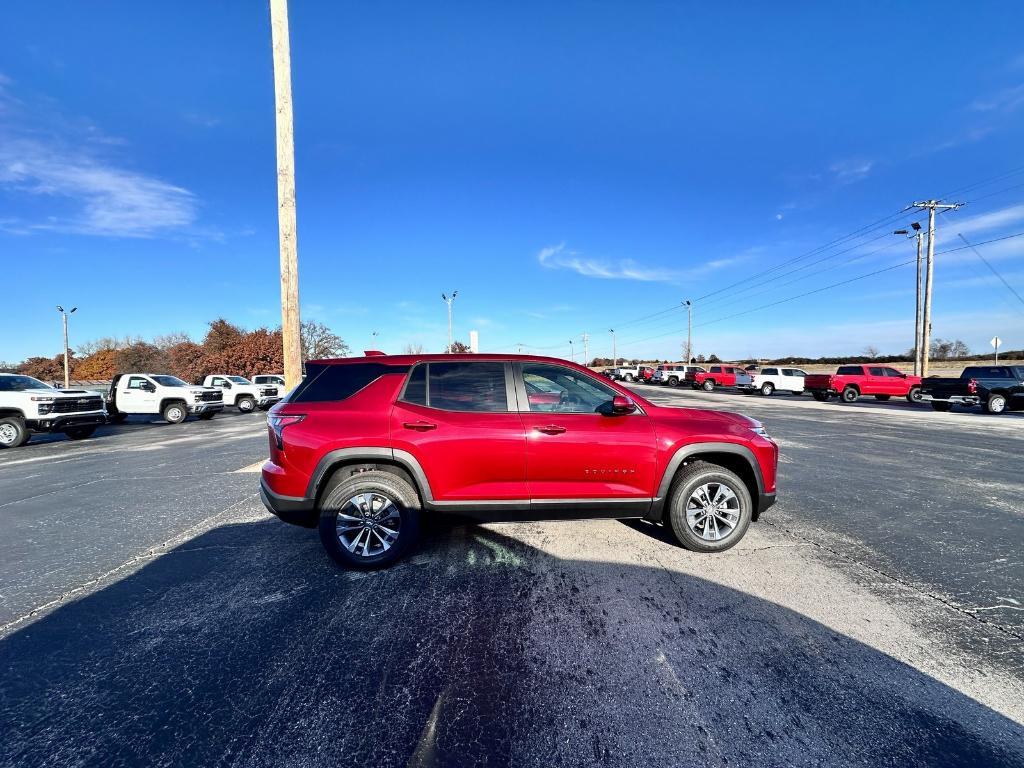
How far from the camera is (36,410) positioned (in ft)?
33.3

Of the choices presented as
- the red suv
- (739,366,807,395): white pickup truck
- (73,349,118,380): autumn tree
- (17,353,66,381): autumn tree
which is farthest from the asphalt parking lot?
(17,353,66,381): autumn tree

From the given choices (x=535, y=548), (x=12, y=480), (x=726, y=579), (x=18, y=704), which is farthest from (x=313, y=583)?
(x=12, y=480)

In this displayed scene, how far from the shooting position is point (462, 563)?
11.2 ft

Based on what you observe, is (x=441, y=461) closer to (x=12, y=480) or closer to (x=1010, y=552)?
(x=1010, y=552)

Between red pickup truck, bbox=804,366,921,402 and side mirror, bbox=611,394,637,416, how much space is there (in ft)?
77.7

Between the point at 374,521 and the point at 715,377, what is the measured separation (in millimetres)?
31539

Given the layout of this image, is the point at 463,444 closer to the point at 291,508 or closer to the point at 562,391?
the point at 562,391

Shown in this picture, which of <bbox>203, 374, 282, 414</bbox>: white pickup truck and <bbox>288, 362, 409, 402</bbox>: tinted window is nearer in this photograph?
<bbox>288, 362, 409, 402</bbox>: tinted window

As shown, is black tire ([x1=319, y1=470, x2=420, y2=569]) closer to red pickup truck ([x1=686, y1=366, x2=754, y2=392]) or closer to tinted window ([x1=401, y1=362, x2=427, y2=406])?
tinted window ([x1=401, y1=362, x2=427, y2=406])

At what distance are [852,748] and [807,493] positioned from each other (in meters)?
4.31

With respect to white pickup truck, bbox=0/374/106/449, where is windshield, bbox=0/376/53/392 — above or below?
above

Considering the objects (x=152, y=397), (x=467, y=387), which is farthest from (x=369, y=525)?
(x=152, y=397)

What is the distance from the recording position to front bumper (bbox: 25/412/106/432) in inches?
402

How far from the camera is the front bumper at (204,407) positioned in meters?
15.6
